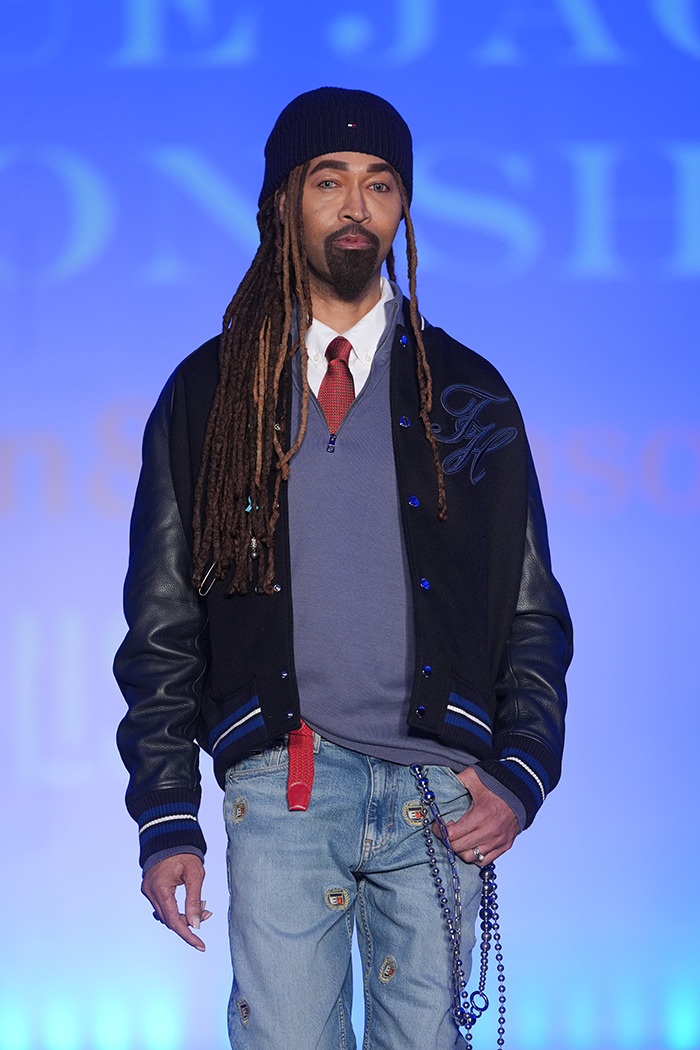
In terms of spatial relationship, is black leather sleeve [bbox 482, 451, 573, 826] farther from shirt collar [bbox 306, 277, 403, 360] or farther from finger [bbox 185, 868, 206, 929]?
finger [bbox 185, 868, 206, 929]

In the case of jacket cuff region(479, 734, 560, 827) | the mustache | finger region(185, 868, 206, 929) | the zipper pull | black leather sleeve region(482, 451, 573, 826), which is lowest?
finger region(185, 868, 206, 929)

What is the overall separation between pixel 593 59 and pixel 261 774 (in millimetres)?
2169

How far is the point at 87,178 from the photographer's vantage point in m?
3.24

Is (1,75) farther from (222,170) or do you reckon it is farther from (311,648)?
(311,648)

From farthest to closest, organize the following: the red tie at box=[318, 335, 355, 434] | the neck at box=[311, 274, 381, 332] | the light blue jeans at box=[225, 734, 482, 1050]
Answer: the neck at box=[311, 274, 381, 332], the red tie at box=[318, 335, 355, 434], the light blue jeans at box=[225, 734, 482, 1050]

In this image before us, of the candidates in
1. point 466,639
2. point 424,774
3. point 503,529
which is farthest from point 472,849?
point 503,529

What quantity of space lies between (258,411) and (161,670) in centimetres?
35

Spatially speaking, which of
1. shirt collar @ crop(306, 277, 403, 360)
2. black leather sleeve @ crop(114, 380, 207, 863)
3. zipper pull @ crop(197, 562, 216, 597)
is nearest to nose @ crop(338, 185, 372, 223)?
shirt collar @ crop(306, 277, 403, 360)

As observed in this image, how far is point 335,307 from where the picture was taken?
2.00m

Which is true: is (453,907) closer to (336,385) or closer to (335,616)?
(335,616)

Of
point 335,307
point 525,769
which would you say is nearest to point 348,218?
point 335,307

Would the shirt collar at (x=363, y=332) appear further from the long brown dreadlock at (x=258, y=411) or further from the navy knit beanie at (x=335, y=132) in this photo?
the navy knit beanie at (x=335, y=132)

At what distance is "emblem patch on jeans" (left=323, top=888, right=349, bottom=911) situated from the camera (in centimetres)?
171

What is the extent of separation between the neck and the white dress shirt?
12mm
